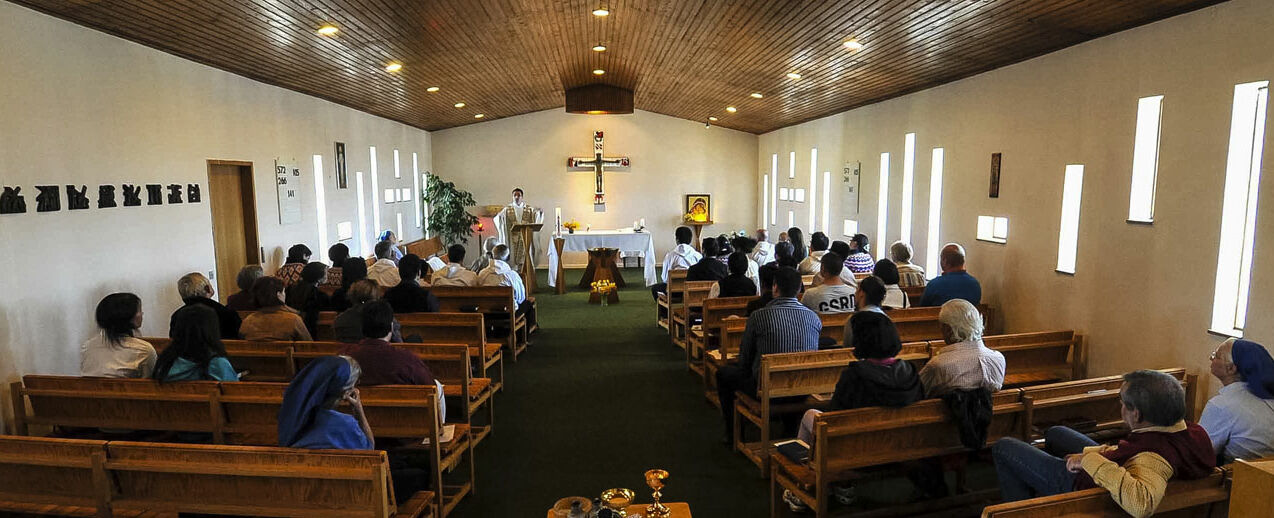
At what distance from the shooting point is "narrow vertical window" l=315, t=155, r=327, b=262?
926 centimetres

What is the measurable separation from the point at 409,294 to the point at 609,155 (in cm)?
986

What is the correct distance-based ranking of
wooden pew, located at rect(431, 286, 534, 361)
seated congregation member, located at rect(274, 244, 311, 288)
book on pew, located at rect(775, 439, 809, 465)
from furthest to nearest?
wooden pew, located at rect(431, 286, 534, 361)
seated congregation member, located at rect(274, 244, 311, 288)
book on pew, located at rect(775, 439, 809, 465)

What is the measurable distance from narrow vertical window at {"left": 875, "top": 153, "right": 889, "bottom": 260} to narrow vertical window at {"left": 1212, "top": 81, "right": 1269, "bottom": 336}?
17.5ft

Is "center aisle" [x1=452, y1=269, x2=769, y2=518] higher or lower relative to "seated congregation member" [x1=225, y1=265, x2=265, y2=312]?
lower

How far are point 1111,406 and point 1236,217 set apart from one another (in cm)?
138

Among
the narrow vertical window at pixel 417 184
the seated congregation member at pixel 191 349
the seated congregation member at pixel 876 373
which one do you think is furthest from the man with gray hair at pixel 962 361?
the narrow vertical window at pixel 417 184

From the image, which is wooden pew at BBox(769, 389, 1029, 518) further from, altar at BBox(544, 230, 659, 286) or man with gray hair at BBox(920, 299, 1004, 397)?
altar at BBox(544, 230, 659, 286)

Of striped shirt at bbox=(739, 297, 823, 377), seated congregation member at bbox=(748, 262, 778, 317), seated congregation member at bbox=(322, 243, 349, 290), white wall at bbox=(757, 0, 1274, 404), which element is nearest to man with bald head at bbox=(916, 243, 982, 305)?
white wall at bbox=(757, 0, 1274, 404)

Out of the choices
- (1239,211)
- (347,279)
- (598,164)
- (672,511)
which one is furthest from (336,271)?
(598,164)

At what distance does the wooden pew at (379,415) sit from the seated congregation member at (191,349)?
9.4 inches

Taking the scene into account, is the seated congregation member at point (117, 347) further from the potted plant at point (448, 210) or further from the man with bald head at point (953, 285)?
the potted plant at point (448, 210)

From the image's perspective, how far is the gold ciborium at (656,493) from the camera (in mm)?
2510

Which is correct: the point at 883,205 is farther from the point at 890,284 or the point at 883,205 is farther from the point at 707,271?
the point at 890,284

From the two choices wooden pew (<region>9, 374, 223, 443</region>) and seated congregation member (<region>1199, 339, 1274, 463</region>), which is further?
wooden pew (<region>9, 374, 223, 443</region>)
